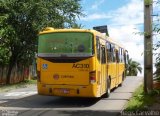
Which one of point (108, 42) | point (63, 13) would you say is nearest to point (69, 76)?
point (108, 42)

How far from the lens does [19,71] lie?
4447 centimetres

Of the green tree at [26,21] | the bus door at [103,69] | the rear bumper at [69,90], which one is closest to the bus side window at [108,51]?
the bus door at [103,69]

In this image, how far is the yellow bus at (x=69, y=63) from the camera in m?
18.0

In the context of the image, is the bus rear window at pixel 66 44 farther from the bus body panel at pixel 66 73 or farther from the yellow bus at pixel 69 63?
the bus body panel at pixel 66 73

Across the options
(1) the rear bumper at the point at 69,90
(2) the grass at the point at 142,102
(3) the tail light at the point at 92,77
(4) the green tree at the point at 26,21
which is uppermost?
(4) the green tree at the point at 26,21

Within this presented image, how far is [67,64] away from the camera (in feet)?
59.7

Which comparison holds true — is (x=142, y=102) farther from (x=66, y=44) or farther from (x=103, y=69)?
(x=66, y=44)

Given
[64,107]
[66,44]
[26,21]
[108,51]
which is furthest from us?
[26,21]

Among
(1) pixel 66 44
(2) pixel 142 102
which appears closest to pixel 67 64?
(1) pixel 66 44

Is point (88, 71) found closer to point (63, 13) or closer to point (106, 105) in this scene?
point (106, 105)

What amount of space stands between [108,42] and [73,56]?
4.60 metres

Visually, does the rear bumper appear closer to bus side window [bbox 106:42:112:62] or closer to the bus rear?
the bus rear

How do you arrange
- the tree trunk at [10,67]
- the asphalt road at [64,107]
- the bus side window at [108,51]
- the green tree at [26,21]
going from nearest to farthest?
1. the asphalt road at [64,107]
2. the bus side window at [108,51]
3. the green tree at [26,21]
4. the tree trunk at [10,67]

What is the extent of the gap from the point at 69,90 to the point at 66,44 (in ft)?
6.07
